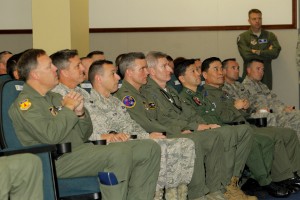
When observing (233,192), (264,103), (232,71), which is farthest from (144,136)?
(264,103)

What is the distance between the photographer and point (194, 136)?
5.07 metres

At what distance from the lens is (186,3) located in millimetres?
9742

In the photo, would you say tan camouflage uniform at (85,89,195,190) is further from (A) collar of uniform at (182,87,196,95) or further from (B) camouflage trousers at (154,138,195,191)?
(A) collar of uniform at (182,87,196,95)

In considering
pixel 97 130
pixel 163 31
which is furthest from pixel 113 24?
pixel 97 130

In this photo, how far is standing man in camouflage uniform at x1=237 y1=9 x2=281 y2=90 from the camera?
9.26 meters

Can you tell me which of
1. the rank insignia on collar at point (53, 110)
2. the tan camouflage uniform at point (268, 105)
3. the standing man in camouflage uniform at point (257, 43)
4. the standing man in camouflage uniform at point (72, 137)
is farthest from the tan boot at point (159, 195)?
the standing man in camouflage uniform at point (257, 43)

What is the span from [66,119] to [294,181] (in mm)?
2898

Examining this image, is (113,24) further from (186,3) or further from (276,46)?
(276,46)

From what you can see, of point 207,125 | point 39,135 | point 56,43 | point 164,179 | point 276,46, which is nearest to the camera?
point 39,135

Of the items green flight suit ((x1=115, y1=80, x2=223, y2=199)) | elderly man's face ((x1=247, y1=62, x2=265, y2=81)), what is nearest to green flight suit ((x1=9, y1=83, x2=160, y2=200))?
green flight suit ((x1=115, y1=80, x2=223, y2=199))

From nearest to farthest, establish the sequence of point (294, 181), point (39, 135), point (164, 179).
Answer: point (39, 135) → point (164, 179) → point (294, 181)

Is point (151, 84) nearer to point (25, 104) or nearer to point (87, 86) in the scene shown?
point (87, 86)

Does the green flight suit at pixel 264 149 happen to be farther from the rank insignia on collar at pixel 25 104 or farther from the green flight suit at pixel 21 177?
the green flight suit at pixel 21 177

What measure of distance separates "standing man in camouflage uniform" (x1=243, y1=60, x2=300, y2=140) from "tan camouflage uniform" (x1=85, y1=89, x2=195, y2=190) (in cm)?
214
